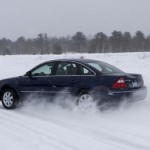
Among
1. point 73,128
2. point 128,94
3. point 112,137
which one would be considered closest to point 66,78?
point 128,94

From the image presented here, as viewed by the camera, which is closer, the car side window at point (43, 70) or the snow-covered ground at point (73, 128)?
the snow-covered ground at point (73, 128)

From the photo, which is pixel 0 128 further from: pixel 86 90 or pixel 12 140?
pixel 86 90

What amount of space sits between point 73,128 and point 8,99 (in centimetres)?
360

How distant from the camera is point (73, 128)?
7.53 metres

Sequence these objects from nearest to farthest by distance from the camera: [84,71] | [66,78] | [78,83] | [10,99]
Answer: [78,83], [84,71], [66,78], [10,99]

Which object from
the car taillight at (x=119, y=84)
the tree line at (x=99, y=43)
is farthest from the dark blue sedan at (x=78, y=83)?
the tree line at (x=99, y=43)

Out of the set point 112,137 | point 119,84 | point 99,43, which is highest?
point 99,43

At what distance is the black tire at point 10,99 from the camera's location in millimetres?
10422

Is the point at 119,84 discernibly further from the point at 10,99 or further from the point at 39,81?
the point at 10,99

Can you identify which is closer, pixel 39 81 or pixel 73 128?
pixel 73 128

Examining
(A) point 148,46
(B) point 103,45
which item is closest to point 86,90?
(B) point 103,45

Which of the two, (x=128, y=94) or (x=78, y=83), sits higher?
(x=78, y=83)

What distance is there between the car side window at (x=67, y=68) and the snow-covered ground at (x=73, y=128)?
0.96 metres

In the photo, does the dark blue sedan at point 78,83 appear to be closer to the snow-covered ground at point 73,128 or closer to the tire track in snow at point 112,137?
the snow-covered ground at point 73,128
